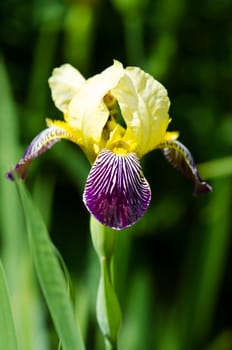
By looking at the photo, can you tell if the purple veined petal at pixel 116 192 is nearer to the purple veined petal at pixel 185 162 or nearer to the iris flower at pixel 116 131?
the iris flower at pixel 116 131

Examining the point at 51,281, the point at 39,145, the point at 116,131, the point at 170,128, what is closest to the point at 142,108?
the point at 116,131

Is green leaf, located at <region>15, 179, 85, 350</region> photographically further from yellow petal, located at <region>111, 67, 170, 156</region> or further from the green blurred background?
the green blurred background

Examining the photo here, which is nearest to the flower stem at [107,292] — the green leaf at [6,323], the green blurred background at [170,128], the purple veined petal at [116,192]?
the purple veined petal at [116,192]

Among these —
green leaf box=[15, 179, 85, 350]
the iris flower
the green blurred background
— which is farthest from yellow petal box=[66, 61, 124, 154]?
the green blurred background

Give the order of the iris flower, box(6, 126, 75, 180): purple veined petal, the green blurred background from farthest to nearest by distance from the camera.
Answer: the green blurred background
box(6, 126, 75, 180): purple veined petal
the iris flower

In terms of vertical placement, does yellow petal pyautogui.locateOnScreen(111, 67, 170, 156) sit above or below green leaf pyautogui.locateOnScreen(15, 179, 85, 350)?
above

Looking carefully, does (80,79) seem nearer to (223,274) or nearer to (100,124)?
(100,124)

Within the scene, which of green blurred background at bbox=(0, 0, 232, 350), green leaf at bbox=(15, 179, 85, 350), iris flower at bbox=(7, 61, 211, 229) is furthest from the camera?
green blurred background at bbox=(0, 0, 232, 350)
